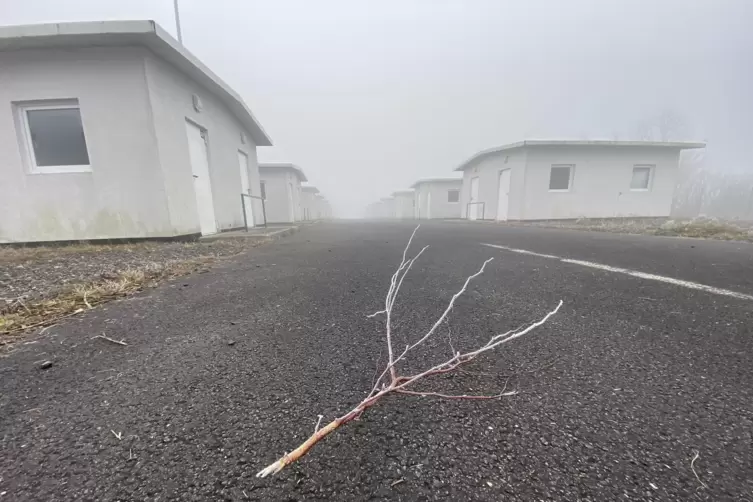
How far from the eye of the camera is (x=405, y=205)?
3100cm

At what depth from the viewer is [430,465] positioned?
0.61 meters

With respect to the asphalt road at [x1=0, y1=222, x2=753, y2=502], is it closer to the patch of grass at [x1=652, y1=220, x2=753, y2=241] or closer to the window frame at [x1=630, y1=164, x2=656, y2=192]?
the patch of grass at [x1=652, y1=220, x2=753, y2=241]

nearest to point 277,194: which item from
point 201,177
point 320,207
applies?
point 201,177

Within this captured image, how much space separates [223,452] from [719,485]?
40.0 inches

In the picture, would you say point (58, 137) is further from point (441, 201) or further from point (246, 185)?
point (441, 201)

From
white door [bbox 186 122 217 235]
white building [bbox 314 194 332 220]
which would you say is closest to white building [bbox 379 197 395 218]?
white building [bbox 314 194 332 220]

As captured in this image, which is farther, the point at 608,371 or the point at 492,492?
the point at 608,371

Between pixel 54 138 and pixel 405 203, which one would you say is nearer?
pixel 54 138

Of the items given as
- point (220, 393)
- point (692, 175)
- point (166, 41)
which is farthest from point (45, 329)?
point (692, 175)

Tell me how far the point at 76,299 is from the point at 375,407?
207 cm

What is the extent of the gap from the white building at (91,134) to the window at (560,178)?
12.1 m

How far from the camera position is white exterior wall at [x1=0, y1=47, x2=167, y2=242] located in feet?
14.3

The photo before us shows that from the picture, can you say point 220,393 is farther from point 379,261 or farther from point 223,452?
point 379,261

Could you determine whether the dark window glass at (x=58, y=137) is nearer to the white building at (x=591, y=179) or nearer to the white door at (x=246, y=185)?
the white door at (x=246, y=185)
